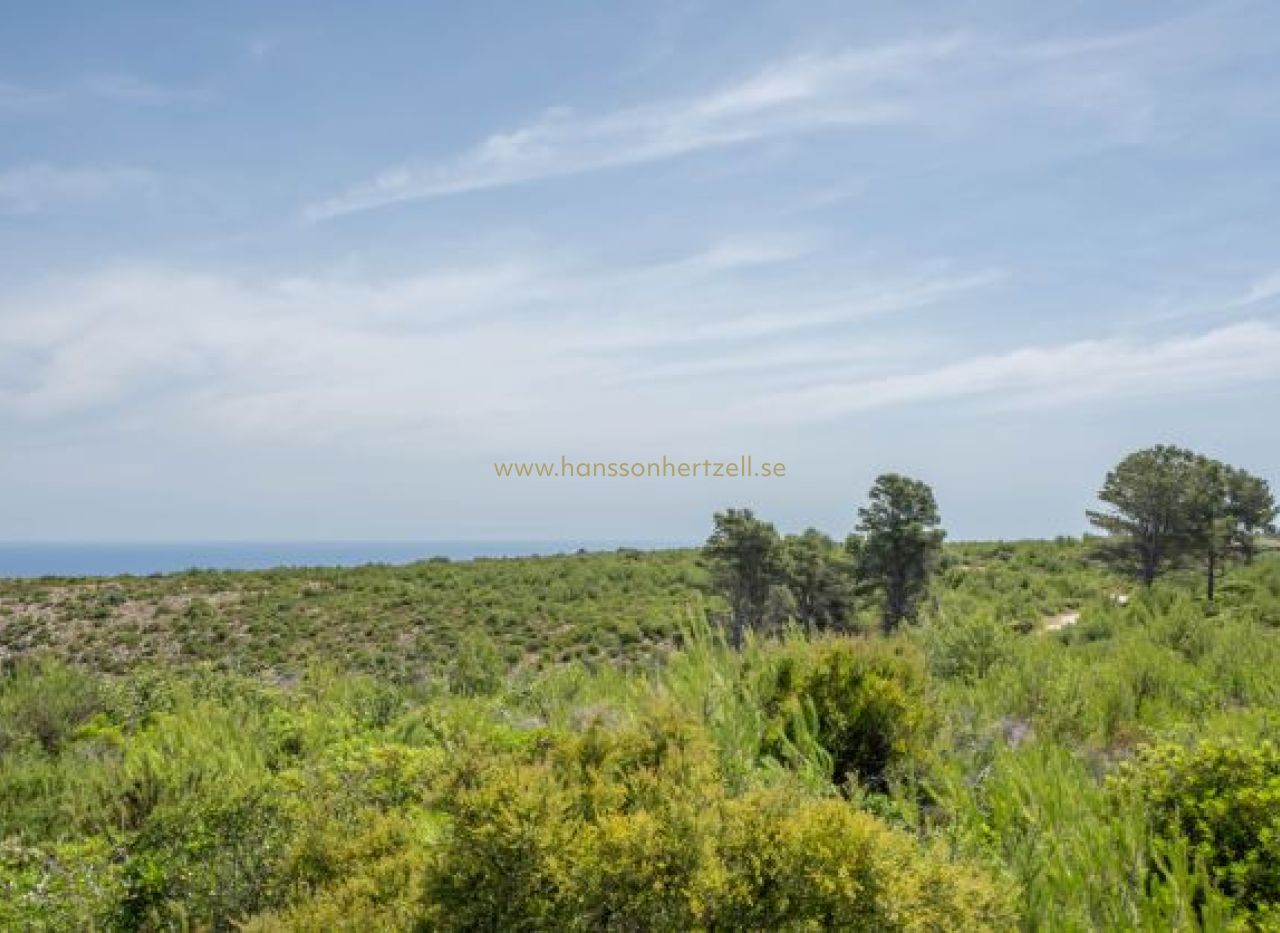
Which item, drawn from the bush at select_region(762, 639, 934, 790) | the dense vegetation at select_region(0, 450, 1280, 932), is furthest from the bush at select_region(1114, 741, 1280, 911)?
the bush at select_region(762, 639, 934, 790)

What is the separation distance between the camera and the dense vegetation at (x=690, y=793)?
3.01 meters

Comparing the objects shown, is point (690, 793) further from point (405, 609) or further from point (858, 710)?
point (405, 609)

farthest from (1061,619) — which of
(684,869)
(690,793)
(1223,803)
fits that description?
(684,869)

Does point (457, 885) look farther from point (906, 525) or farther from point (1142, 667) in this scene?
point (906, 525)

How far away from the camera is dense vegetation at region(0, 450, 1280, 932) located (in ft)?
9.88

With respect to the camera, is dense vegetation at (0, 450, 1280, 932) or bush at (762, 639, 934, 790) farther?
bush at (762, 639, 934, 790)

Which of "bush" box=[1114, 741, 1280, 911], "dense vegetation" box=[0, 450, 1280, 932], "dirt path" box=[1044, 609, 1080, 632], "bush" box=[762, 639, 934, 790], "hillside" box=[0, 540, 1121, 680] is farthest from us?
"hillside" box=[0, 540, 1121, 680]

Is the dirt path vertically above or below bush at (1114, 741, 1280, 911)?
below

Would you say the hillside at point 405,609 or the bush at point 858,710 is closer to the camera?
the bush at point 858,710

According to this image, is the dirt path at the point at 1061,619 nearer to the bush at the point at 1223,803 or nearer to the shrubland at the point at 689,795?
the shrubland at the point at 689,795

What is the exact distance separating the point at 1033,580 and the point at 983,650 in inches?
984

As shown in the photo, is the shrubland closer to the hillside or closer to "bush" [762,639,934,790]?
"bush" [762,639,934,790]

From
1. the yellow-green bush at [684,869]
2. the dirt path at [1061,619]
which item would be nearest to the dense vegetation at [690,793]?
the yellow-green bush at [684,869]

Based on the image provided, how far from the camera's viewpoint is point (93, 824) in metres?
6.41
